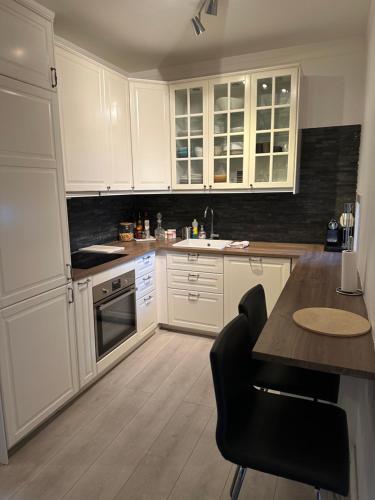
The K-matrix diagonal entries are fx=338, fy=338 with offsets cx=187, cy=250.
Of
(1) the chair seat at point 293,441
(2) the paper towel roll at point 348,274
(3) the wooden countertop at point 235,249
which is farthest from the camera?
(3) the wooden countertop at point 235,249

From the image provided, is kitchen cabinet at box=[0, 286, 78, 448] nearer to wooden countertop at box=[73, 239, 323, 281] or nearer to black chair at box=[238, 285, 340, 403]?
wooden countertop at box=[73, 239, 323, 281]

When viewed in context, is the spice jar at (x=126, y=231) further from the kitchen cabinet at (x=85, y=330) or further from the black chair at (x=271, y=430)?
the black chair at (x=271, y=430)

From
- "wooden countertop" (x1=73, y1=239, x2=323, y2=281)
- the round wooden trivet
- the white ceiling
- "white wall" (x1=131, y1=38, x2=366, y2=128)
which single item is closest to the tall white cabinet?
"wooden countertop" (x1=73, y1=239, x2=323, y2=281)

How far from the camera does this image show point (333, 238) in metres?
2.86

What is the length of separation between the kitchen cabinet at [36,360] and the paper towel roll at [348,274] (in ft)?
5.27

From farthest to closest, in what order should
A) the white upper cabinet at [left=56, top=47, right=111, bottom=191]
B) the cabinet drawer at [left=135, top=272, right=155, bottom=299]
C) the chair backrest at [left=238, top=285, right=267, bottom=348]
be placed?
the cabinet drawer at [left=135, top=272, right=155, bottom=299] → the white upper cabinet at [left=56, top=47, right=111, bottom=191] → the chair backrest at [left=238, top=285, right=267, bottom=348]

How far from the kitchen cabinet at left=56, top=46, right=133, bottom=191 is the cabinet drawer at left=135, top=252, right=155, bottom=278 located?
0.65 meters

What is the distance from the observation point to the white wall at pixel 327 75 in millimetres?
2775

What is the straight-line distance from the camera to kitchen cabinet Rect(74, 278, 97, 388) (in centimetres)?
222

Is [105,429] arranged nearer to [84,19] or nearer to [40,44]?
[40,44]

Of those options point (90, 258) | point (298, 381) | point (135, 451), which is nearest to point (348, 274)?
point (298, 381)

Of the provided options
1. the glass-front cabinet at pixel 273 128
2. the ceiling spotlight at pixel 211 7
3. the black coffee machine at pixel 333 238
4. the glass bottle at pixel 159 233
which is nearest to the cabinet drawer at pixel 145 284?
the glass bottle at pixel 159 233

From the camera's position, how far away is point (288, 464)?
1.08 metres

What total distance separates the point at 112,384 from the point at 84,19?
2573 mm
